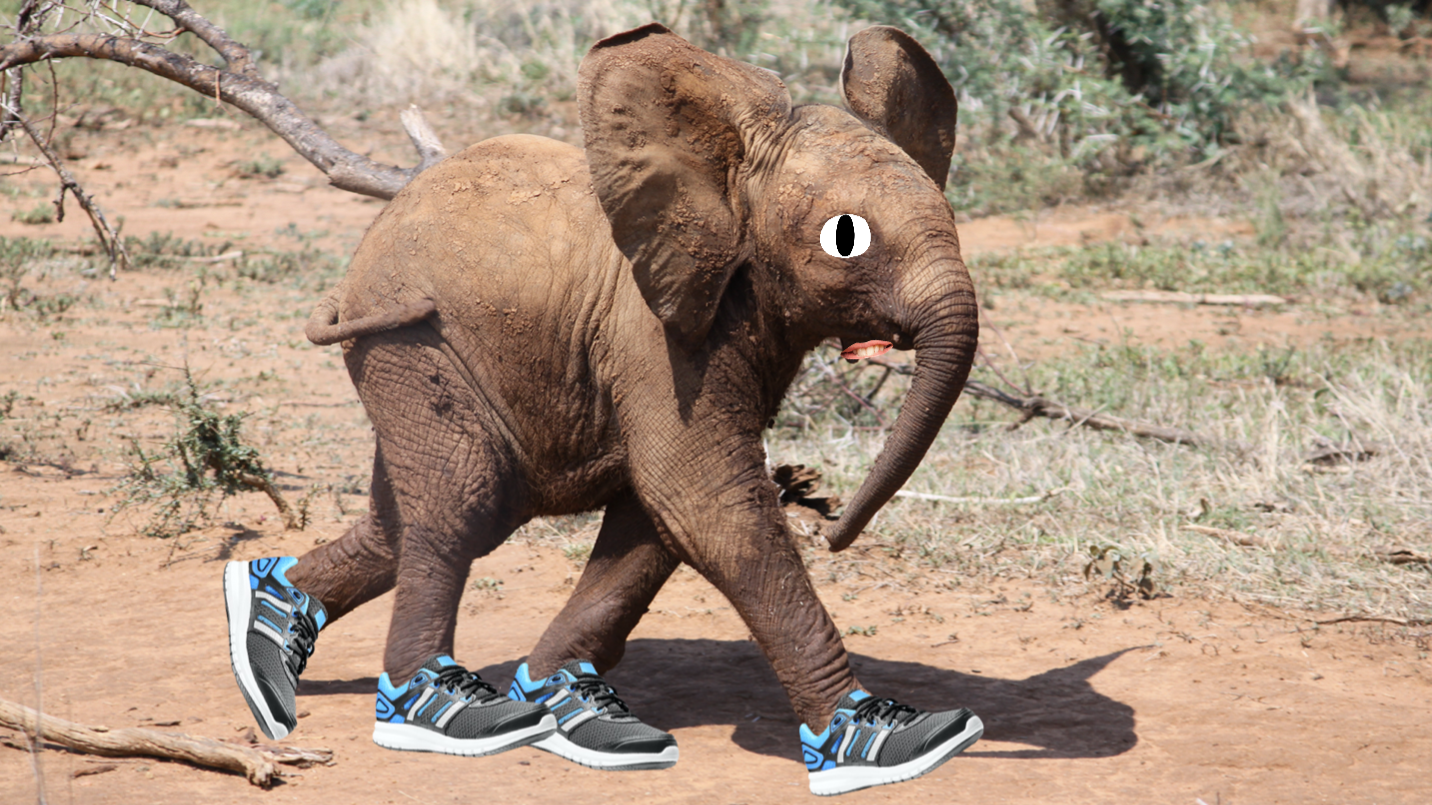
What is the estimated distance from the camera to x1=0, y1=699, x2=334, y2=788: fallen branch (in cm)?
368

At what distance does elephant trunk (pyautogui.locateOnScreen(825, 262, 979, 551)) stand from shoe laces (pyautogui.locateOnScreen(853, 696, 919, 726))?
516mm

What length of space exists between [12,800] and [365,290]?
163cm

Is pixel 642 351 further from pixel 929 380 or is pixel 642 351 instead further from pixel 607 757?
pixel 607 757

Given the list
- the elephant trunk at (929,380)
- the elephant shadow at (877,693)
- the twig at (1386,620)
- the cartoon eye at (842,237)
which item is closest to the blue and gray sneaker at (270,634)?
the elephant shadow at (877,693)

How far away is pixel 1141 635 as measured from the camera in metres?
5.02

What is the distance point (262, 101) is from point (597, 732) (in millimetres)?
2493

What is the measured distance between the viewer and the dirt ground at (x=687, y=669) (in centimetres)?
375

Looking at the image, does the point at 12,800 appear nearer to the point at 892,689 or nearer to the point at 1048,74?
the point at 892,689

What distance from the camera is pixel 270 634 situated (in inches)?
167

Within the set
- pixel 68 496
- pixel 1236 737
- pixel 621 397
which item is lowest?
pixel 68 496

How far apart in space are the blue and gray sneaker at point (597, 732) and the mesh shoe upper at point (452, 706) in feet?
0.26

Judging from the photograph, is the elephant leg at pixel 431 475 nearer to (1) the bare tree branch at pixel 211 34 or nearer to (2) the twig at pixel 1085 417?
(1) the bare tree branch at pixel 211 34

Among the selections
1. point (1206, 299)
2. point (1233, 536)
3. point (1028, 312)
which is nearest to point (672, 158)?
point (1233, 536)

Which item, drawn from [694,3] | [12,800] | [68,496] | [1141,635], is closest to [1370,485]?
[1141,635]
